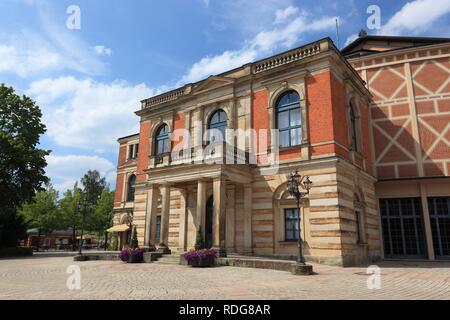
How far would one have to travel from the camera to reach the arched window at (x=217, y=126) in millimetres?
20531

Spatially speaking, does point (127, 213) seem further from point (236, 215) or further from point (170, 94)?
point (236, 215)

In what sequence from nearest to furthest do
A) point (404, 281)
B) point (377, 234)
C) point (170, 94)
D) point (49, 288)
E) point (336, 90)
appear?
point (49, 288) < point (404, 281) < point (336, 90) < point (377, 234) < point (170, 94)

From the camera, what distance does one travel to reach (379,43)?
26.0 m

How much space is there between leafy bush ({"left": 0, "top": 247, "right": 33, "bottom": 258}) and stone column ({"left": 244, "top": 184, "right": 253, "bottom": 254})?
62.4 feet

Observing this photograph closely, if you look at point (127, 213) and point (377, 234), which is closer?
point (377, 234)

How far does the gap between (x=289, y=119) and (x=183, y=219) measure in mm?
8711

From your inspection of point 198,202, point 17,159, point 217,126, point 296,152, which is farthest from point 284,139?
point 17,159

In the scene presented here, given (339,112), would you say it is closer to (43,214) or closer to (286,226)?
(286,226)

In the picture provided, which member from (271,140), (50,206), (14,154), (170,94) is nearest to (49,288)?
(271,140)

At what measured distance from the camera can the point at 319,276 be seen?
37.0 feet

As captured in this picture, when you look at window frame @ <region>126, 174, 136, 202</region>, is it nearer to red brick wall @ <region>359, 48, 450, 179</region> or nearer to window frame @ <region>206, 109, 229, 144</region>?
window frame @ <region>206, 109, 229, 144</region>

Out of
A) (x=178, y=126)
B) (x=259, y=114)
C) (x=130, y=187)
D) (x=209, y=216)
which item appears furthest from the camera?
(x=130, y=187)

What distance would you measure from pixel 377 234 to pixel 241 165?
390 inches

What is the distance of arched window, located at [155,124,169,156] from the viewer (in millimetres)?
23438
